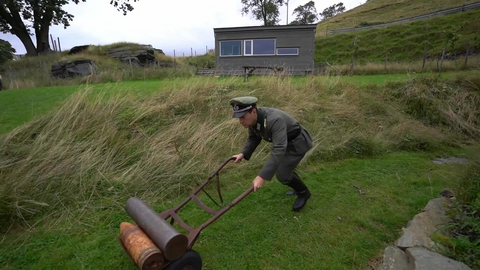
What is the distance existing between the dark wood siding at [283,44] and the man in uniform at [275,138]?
49.0 ft

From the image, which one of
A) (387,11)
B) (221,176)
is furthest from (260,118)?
(387,11)

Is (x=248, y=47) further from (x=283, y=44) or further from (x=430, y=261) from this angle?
(x=430, y=261)

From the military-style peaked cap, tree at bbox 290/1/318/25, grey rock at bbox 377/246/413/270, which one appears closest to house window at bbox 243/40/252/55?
the military-style peaked cap

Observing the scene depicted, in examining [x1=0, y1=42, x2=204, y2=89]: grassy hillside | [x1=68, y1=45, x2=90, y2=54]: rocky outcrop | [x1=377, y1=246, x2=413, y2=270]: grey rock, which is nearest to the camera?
[x1=377, y1=246, x2=413, y2=270]: grey rock

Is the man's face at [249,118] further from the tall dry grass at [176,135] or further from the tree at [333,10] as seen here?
the tree at [333,10]

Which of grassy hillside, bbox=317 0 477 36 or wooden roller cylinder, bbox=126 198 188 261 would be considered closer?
wooden roller cylinder, bbox=126 198 188 261

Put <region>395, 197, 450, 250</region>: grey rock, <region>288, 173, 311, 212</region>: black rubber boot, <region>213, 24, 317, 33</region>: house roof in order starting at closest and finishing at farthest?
1. <region>395, 197, 450, 250</region>: grey rock
2. <region>288, 173, 311, 212</region>: black rubber boot
3. <region>213, 24, 317, 33</region>: house roof

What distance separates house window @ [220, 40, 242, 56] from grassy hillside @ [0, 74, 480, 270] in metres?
12.1

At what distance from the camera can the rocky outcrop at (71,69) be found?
17.6 meters

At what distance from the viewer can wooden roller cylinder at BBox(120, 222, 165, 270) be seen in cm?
190

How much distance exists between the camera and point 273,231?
3033 mm

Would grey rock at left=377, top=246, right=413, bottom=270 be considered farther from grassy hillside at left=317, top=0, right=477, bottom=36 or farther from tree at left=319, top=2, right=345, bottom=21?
tree at left=319, top=2, right=345, bottom=21

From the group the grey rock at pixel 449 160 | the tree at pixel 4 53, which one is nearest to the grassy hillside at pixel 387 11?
the tree at pixel 4 53

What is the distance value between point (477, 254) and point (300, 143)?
1.84m
